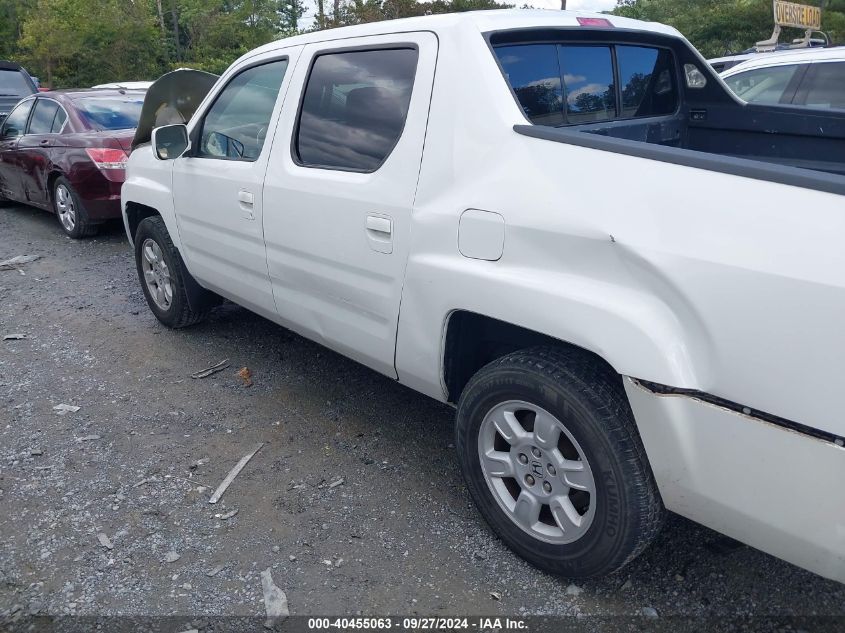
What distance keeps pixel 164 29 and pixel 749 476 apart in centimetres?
3601

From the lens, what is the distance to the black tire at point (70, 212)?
25.0 feet

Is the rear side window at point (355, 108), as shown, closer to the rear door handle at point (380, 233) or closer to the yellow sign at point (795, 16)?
the rear door handle at point (380, 233)

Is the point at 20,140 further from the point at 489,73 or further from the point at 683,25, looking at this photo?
the point at 683,25

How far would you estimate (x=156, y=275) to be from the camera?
5039 mm

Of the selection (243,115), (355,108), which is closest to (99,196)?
(243,115)

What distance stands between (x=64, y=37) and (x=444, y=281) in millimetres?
28006

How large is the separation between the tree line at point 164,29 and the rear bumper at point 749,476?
75.2ft

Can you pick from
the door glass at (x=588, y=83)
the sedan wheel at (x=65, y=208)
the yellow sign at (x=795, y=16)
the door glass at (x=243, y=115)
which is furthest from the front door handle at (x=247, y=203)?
the yellow sign at (x=795, y=16)

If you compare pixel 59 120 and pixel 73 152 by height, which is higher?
pixel 59 120

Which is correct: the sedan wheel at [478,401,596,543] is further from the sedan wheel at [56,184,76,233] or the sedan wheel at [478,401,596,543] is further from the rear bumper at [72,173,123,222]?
the sedan wheel at [56,184,76,233]

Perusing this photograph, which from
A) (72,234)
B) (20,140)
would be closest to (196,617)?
(72,234)

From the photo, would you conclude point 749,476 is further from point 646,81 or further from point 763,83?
point 763,83

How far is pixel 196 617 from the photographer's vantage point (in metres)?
2.50

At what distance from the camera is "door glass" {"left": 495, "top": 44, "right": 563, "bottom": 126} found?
2.78 metres
